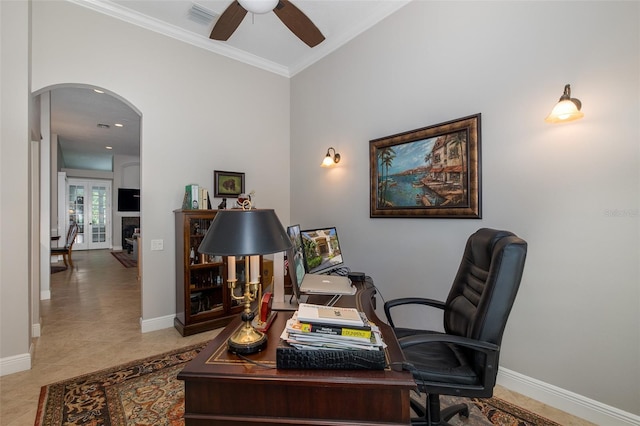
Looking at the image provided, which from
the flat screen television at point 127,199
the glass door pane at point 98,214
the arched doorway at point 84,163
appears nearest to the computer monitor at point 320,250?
the arched doorway at point 84,163

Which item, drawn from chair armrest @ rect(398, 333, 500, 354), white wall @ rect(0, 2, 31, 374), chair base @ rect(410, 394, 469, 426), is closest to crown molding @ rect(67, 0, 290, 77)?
white wall @ rect(0, 2, 31, 374)

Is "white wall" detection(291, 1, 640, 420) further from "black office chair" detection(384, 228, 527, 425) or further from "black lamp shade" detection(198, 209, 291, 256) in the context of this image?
"black lamp shade" detection(198, 209, 291, 256)

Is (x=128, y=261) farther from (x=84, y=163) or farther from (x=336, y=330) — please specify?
(x=336, y=330)

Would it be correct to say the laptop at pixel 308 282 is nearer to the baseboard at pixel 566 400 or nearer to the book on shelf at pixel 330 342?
the book on shelf at pixel 330 342

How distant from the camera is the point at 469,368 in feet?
4.51

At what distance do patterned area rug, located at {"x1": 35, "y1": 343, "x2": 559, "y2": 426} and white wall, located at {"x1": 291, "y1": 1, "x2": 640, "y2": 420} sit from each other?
41 centimetres

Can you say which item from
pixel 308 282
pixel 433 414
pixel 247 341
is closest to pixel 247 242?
pixel 247 341

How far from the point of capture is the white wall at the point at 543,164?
5.32 ft

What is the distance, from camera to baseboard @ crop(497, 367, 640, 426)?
1.64 m

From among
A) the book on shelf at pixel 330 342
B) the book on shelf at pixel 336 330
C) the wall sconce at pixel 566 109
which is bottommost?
the book on shelf at pixel 330 342

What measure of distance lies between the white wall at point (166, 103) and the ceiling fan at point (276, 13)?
1038 millimetres

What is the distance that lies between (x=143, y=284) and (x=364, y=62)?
3.44m

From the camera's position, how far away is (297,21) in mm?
2285

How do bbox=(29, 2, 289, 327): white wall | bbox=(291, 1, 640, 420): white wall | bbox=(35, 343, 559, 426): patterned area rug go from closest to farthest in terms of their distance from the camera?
1. bbox=(291, 1, 640, 420): white wall
2. bbox=(35, 343, 559, 426): patterned area rug
3. bbox=(29, 2, 289, 327): white wall
